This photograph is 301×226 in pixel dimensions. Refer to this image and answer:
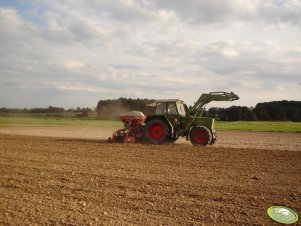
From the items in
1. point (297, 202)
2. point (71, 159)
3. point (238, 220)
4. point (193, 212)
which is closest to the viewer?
point (238, 220)

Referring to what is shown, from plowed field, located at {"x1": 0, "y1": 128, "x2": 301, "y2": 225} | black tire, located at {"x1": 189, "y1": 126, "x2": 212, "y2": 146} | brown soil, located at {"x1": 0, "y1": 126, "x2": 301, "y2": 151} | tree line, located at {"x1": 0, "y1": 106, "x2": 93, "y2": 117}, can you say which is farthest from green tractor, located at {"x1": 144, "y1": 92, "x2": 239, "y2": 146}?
tree line, located at {"x1": 0, "y1": 106, "x2": 93, "y2": 117}

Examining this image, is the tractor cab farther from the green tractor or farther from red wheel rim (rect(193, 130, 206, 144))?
red wheel rim (rect(193, 130, 206, 144))

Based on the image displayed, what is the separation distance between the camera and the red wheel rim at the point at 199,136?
18.6 metres

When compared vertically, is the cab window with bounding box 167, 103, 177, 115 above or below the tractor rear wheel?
above

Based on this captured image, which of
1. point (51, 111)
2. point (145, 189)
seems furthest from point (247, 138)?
point (51, 111)

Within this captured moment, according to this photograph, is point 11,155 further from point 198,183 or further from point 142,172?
point 198,183

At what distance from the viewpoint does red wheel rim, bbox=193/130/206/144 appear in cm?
1865

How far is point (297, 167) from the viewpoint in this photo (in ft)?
39.9

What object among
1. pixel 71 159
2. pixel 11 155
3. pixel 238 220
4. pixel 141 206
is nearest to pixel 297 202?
pixel 238 220

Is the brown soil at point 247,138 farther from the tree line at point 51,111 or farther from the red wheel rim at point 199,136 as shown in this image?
the tree line at point 51,111

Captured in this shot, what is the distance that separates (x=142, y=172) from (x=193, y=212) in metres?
3.99

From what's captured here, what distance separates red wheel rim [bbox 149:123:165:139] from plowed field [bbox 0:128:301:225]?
4.69m

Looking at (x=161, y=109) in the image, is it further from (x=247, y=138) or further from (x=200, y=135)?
(x=247, y=138)

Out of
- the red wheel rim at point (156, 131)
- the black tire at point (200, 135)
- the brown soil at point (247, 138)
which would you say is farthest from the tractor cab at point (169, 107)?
the brown soil at point (247, 138)
